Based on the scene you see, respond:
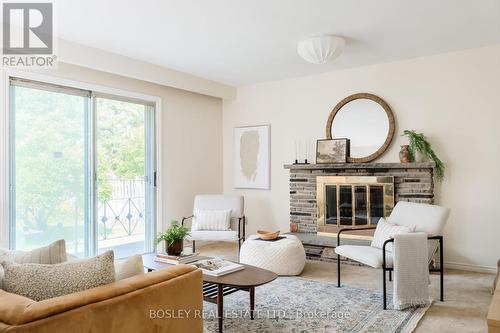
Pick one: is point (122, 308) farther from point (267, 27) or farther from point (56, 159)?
point (56, 159)

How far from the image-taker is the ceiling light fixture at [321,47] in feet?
12.6

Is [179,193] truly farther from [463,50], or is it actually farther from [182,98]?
[463,50]

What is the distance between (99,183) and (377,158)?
11.3 feet

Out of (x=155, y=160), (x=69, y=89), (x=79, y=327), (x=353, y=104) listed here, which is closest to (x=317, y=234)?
(x=353, y=104)

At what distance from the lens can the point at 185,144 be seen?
226 inches

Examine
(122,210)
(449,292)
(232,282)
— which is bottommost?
(449,292)

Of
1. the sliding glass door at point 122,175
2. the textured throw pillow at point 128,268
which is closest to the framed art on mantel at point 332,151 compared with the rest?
the sliding glass door at point 122,175

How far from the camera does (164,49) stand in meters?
4.28

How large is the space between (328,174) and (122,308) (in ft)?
12.8

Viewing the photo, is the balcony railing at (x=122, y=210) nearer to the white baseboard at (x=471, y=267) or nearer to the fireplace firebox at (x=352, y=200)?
the fireplace firebox at (x=352, y=200)

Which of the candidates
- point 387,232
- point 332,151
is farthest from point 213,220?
point 387,232

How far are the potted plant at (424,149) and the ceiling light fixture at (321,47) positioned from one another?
1391 millimetres

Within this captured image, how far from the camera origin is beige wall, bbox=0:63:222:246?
5.39 metres

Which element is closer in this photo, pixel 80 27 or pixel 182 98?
pixel 80 27
